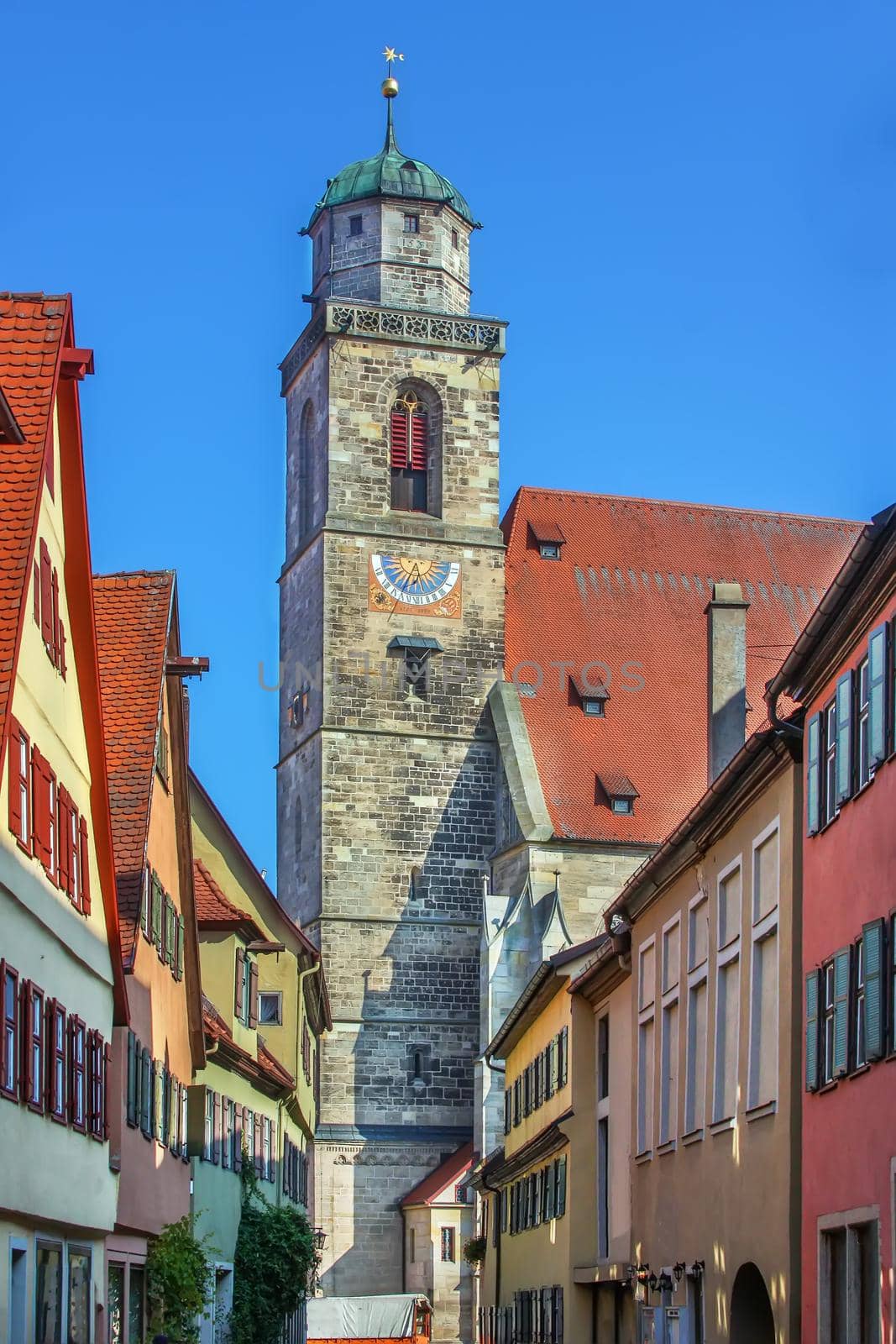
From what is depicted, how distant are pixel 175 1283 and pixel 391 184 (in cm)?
3441

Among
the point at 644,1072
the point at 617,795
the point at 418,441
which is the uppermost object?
the point at 418,441

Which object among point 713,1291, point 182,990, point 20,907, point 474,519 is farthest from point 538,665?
point 20,907

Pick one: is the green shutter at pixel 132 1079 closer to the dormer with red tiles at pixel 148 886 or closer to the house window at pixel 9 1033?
the dormer with red tiles at pixel 148 886

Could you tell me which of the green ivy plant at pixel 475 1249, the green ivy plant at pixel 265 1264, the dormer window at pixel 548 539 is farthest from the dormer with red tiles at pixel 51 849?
the dormer window at pixel 548 539

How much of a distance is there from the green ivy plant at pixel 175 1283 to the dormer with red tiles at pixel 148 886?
8.4 inches

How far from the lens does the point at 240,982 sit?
1045 inches

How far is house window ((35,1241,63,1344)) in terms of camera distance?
15.0 metres

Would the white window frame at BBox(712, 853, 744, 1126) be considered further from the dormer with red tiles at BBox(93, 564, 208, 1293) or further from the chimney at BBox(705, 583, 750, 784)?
the chimney at BBox(705, 583, 750, 784)

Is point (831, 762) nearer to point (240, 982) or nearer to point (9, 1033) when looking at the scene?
point (9, 1033)

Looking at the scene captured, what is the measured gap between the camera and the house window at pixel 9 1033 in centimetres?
1338

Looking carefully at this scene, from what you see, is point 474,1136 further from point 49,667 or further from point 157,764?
point 49,667

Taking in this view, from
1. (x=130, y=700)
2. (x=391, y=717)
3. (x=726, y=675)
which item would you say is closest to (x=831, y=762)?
(x=130, y=700)

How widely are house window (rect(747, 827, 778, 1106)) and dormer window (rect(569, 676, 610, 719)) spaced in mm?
32465

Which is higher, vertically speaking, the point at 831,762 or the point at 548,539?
the point at 548,539
